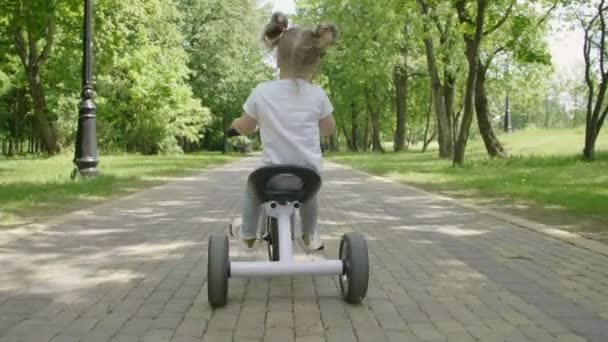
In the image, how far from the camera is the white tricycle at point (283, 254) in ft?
13.0

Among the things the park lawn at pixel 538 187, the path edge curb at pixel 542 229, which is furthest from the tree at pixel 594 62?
the path edge curb at pixel 542 229

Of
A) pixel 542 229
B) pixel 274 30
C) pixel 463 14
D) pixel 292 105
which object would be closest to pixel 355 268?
pixel 292 105

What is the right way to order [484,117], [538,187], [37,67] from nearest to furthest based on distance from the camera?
[538,187]
[484,117]
[37,67]

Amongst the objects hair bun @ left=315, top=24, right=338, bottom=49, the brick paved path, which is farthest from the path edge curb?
hair bun @ left=315, top=24, right=338, bottom=49

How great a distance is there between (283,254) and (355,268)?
1.55 ft

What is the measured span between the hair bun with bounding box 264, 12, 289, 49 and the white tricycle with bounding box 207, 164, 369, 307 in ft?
3.04

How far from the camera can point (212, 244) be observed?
4.07 metres

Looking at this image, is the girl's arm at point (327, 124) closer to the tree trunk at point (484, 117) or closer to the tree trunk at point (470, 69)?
the tree trunk at point (470, 69)

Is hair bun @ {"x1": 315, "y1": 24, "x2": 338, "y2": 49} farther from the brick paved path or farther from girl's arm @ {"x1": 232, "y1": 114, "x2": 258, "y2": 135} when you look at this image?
the brick paved path

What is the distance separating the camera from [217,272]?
157 inches

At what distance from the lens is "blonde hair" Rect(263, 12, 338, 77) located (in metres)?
4.19

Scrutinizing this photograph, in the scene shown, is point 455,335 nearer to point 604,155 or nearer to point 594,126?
point 594,126

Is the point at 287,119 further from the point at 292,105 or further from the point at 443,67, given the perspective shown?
the point at 443,67

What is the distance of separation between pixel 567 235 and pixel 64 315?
564cm
